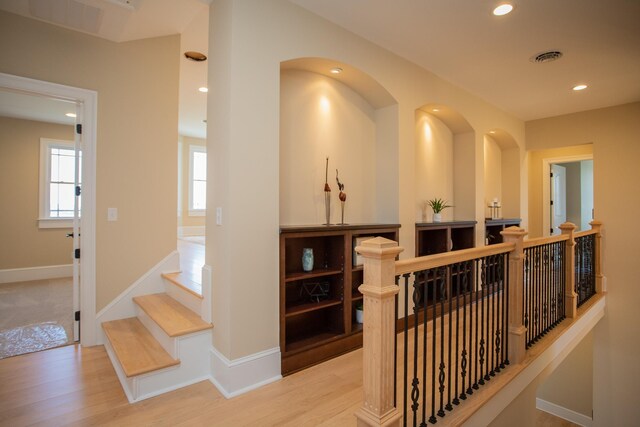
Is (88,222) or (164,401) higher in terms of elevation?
(88,222)

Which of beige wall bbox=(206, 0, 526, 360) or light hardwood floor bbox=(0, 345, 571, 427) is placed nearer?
light hardwood floor bbox=(0, 345, 571, 427)

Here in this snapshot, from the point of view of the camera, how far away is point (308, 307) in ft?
Result: 8.85

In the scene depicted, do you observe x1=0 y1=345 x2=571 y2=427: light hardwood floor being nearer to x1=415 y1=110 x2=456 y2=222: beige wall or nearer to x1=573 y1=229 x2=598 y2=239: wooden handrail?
x1=415 y1=110 x2=456 y2=222: beige wall

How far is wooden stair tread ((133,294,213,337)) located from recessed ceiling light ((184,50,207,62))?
257 cm

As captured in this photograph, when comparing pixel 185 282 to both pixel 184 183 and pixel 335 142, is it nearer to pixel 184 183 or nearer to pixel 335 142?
pixel 335 142

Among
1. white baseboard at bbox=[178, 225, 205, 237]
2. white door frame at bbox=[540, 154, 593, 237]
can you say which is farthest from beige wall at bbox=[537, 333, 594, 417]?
white baseboard at bbox=[178, 225, 205, 237]

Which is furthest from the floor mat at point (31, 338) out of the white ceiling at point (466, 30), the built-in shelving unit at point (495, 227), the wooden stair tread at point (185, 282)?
the built-in shelving unit at point (495, 227)

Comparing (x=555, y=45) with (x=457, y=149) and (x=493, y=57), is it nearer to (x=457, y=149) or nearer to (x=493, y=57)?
(x=493, y=57)

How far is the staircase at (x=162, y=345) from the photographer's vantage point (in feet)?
7.22

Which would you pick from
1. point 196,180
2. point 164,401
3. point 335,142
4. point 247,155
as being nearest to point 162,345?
point 164,401

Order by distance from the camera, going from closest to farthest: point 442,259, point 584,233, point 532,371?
point 442,259
point 532,371
point 584,233

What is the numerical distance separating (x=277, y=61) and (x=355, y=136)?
50.5 inches

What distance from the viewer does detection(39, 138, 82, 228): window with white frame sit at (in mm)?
5855

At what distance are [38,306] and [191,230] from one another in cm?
362
